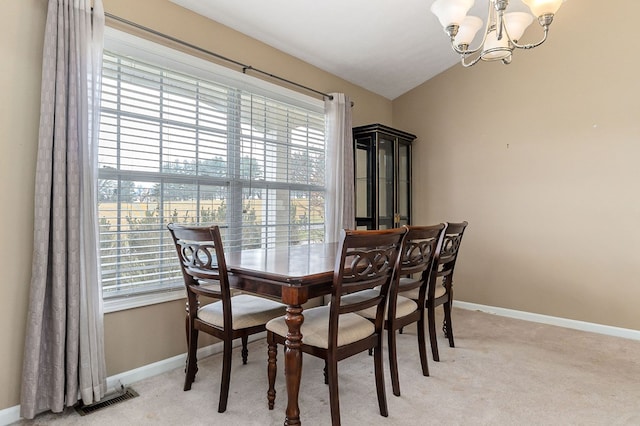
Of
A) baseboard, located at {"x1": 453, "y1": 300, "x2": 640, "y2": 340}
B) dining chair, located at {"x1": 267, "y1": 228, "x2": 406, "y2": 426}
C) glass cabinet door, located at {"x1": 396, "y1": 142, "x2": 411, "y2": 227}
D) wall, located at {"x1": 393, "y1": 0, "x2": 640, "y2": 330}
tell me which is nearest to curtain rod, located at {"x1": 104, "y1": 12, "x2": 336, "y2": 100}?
glass cabinet door, located at {"x1": 396, "y1": 142, "x2": 411, "y2": 227}

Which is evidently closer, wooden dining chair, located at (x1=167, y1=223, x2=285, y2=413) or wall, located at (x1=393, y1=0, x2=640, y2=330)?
wooden dining chair, located at (x1=167, y1=223, x2=285, y2=413)

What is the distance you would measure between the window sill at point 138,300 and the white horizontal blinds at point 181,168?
0.04m

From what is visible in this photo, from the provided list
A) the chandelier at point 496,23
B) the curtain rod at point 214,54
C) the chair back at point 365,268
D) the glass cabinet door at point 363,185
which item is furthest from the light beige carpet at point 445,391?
the curtain rod at point 214,54

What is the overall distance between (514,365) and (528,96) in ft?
8.11

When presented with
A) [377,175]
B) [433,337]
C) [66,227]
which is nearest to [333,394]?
[433,337]

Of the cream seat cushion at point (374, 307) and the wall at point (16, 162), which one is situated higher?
the wall at point (16, 162)

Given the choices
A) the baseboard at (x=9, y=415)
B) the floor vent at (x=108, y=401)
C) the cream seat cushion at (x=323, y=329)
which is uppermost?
the cream seat cushion at (x=323, y=329)

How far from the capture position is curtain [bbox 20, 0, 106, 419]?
1.80 meters

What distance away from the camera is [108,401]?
6.57ft

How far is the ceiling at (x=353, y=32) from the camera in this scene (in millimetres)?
2689

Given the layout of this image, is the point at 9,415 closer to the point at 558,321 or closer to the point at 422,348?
the point at 422,348

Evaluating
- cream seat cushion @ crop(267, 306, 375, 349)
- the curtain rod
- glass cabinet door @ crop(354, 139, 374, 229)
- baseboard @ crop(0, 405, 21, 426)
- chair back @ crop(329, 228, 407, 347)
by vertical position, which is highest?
the curtain rod

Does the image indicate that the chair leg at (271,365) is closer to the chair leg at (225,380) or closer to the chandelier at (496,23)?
the chair leg at (225,380)

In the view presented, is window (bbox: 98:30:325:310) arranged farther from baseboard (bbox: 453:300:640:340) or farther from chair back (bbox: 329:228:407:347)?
baseboard (bbox: 453:300:640:340)
